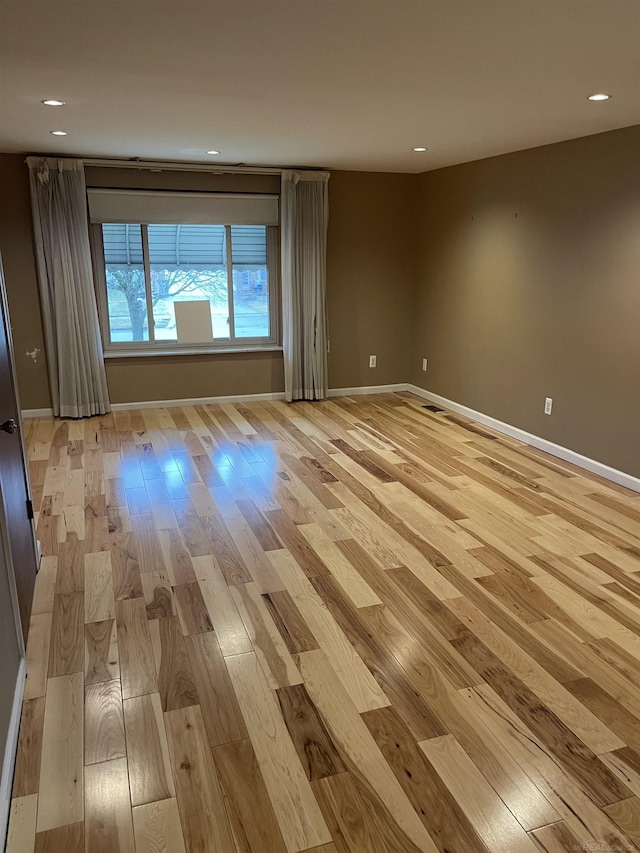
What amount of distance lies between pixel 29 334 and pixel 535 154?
4.45 m

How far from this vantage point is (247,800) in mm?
1731

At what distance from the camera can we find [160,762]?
186 centimetres

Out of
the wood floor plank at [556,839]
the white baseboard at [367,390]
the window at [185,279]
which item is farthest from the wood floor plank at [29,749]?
the white baseboard at [367,390]

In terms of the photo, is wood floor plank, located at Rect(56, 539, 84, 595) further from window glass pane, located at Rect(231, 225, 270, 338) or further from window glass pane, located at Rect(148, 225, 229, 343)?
window glass pane, located at Rect(231, 225, 270, 338)

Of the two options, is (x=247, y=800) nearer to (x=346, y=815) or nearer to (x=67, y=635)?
(x=346, y=815)

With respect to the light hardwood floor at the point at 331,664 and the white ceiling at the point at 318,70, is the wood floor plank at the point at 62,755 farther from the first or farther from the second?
the white ceiling at the point at 318,70

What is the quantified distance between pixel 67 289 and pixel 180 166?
147 cm

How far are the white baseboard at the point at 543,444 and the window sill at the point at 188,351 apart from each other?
1734mm

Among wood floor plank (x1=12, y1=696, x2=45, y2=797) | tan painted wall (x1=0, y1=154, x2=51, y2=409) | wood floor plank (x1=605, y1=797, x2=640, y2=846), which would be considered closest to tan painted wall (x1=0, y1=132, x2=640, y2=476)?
tan painted wall (x1=0, y1=154, x2=51, y2=409)

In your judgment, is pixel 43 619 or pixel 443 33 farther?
pixel 43 619

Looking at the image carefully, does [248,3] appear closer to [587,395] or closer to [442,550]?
[442,550]

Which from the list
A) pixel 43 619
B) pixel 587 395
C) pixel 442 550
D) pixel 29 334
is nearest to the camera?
pixel 43 619

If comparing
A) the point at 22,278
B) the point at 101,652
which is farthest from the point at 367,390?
the point at 101,652

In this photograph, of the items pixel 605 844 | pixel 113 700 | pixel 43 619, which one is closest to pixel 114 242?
pixel 43 619
